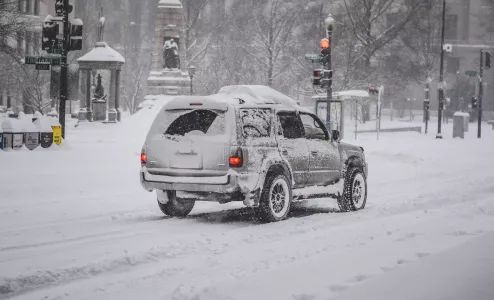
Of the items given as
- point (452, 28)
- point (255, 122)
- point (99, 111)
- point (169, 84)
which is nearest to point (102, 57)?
point (99, 111)

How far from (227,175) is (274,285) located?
4.08 m

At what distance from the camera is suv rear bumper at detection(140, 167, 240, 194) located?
35.7 feet

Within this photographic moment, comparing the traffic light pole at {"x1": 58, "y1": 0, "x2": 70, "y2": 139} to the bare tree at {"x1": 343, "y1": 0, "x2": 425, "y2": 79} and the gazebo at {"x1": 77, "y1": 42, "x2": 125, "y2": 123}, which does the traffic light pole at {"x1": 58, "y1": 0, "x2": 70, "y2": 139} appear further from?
the bare tree at {"x1": 343, "y1": 0, "x2": 425, "y2": 79}

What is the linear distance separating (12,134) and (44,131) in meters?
0.97

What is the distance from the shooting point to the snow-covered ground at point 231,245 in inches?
269

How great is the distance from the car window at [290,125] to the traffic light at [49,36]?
346 inches

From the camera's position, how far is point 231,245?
9.34 m

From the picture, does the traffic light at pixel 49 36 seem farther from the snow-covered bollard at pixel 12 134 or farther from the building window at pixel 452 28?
the building window at pixel 452 28

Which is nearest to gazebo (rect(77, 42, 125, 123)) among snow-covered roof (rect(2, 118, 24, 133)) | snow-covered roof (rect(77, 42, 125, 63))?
snow-covered roof (rect(77, 42, 125, 63))

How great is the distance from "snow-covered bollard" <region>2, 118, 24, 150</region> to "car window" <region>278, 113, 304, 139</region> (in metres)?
9.19

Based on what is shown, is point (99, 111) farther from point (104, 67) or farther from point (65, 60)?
point (65, 60)

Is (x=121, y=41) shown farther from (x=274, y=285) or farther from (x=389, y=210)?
(x=274, y=285)

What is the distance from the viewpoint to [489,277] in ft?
22.8

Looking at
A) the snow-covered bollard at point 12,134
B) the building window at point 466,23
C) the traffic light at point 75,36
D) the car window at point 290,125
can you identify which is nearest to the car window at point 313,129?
the car window at point 290,125
